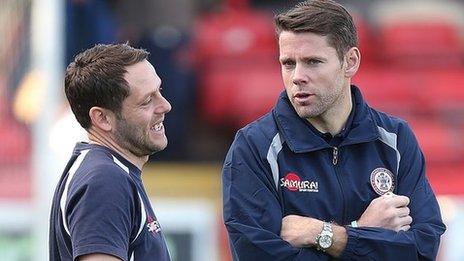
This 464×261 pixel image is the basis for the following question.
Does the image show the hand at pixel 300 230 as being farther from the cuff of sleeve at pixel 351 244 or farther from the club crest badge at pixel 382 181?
the club crest badge at pixel 382 181

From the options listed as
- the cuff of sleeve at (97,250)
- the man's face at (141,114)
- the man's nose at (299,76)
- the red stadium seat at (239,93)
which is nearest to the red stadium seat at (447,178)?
the red stadium seat at (239,93)

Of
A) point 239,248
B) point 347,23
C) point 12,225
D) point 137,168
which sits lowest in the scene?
point 12,225

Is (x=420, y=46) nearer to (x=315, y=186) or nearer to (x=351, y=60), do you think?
(x=351, y=60)

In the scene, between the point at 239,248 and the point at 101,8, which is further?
the point at 101,8

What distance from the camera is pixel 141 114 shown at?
3732 mm

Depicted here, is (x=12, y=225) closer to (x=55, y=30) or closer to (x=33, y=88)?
(x=33, y=88)

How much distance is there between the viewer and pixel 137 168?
3.76 metres

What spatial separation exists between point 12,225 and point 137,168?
4.57m

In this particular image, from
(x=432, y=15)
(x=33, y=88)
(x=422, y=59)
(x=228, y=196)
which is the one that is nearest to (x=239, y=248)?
(x=228, y=196)

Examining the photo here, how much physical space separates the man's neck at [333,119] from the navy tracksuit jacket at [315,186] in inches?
1.3

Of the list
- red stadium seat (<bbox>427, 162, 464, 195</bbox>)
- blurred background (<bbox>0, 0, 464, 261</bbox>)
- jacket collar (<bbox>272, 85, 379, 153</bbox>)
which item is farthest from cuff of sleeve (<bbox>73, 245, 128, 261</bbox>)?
red stadium seat (<bbox>427, 162, 464, 195</bbox>)

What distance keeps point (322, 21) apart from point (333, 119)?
1.05 feet

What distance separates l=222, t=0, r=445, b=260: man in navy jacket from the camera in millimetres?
3738

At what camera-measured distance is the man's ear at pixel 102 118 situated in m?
3.69
